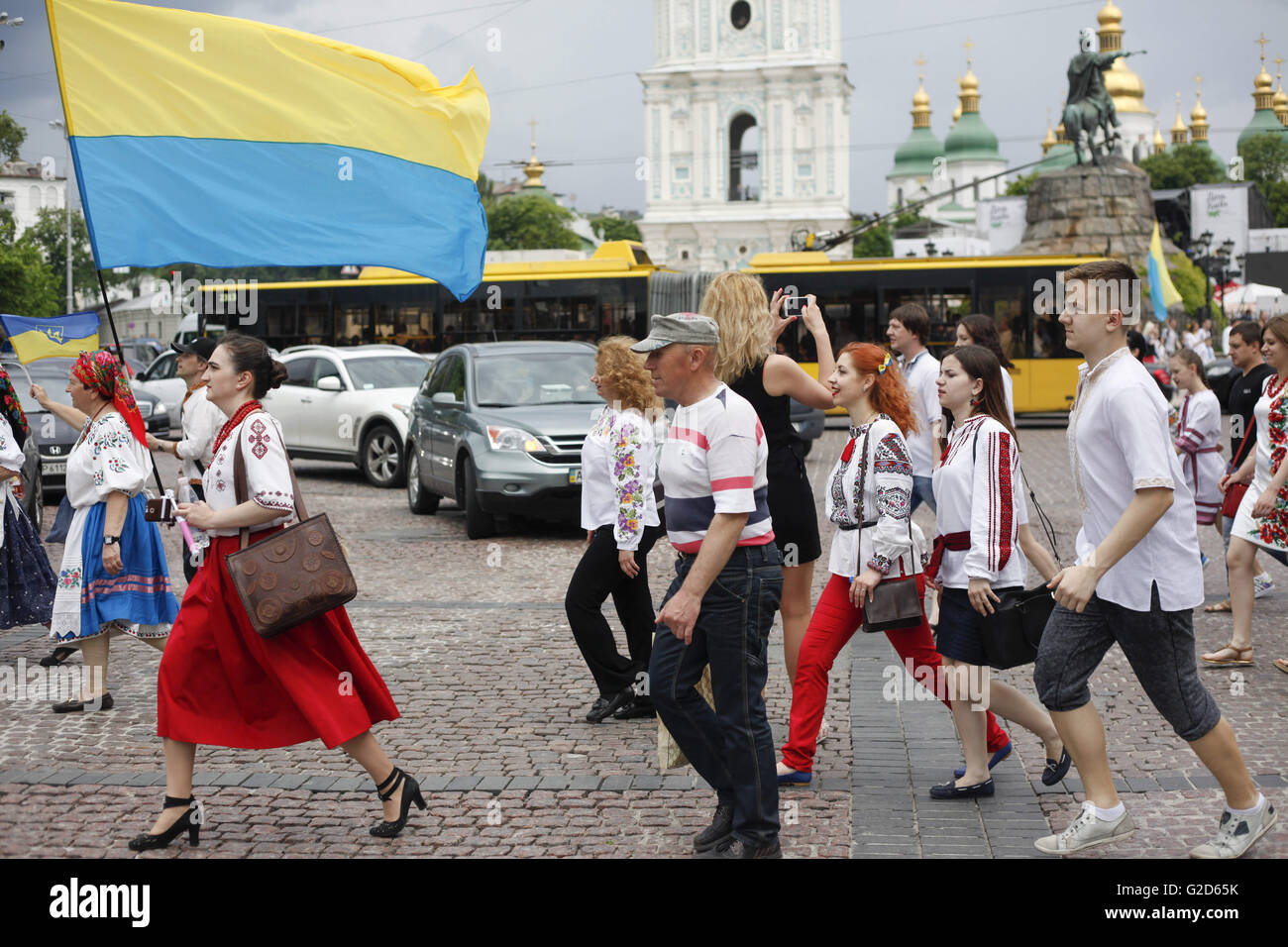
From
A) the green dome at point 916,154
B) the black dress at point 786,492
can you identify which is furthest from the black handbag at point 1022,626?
the green dome at point 916,154

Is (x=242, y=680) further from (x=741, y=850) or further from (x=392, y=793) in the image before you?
(x=741, y=850)

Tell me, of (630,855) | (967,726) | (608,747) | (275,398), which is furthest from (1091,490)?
(275,398)

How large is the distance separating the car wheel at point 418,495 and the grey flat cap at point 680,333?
10.2 m

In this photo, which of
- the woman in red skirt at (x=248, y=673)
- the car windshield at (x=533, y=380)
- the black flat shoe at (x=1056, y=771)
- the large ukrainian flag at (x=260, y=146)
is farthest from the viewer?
the car windshield at (x=533, y=380)

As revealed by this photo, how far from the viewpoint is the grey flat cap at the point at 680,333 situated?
436 cm

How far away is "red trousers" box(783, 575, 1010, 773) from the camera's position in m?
5.37

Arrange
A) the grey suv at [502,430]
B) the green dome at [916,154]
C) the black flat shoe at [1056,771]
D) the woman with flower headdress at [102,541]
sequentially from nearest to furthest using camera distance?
1. the black flat shoe at [1056,771]
2. the woman with flower headdress at [102,541]
3. the grey suv at [502,430]
4. the green dome at [916,154]

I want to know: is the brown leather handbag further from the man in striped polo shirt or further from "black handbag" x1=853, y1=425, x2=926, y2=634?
"black handbag" x1=853, y1=425, x2=926, y2=634

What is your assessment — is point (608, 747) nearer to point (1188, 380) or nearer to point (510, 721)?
point (510, 721)

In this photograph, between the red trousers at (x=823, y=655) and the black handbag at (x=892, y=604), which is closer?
the black handbag at (x=892, y=604)

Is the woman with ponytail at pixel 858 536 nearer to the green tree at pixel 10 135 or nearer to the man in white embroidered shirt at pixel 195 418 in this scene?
the man in white embroidered shirt at pixel 195 418

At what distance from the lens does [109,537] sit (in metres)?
6.68

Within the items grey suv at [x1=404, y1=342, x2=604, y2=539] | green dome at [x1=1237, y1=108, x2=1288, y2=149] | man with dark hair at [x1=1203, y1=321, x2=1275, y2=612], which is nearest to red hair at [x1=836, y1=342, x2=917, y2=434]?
man with dark hair at [x1=1203, y1=321, x2=1275, y2=612]

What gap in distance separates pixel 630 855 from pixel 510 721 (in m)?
1.89
